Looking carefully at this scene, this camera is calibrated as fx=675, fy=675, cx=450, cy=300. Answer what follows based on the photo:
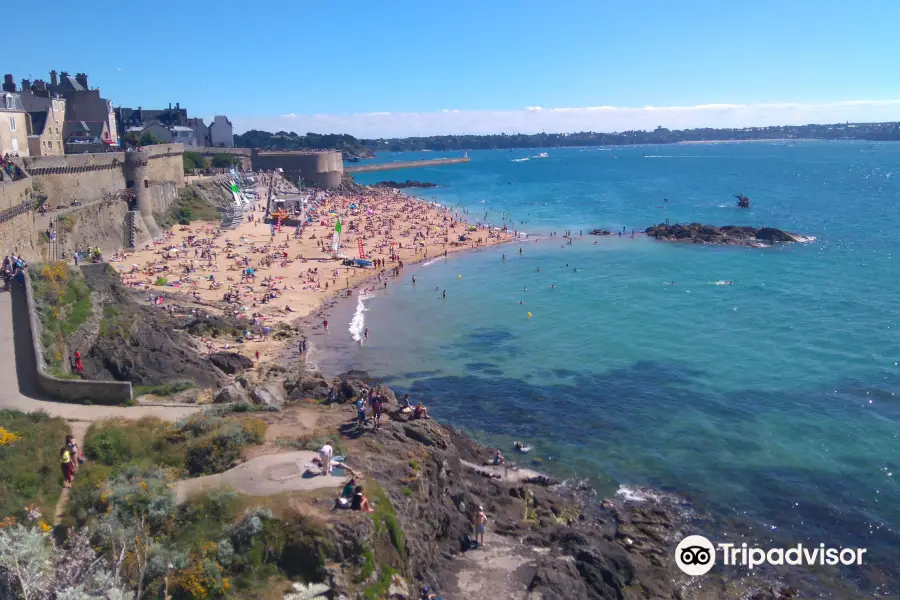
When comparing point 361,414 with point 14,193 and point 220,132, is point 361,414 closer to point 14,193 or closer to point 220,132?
point 14,193

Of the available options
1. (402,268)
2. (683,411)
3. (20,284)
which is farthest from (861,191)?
(20,284)

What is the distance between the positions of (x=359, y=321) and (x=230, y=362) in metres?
9.82

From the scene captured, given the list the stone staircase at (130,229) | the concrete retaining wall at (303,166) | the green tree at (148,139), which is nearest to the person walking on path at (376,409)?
the stone staircase at (130,229)

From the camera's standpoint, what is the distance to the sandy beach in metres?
36.3

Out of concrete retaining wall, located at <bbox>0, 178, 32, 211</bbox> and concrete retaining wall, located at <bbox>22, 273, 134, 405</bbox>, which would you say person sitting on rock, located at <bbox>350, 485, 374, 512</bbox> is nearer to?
concrete retaining wall, located at <bbox>22, 273, 134, 405</bbox>

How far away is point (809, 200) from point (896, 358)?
6668cm

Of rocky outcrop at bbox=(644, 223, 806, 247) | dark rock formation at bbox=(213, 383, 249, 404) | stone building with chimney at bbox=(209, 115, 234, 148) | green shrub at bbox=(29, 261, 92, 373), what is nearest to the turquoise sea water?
rocky outcrop at bbox=(644, 223, 806, 247)

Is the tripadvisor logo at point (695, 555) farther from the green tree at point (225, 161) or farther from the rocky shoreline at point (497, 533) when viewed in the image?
the green tree at point (225, 161)

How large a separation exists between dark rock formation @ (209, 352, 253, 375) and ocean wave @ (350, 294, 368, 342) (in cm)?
652

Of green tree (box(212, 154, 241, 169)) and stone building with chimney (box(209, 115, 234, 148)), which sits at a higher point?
stone building with chimney (box(209, 115, 234, 148))

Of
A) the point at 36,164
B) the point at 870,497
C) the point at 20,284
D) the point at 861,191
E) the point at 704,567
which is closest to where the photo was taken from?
the point at 704,567

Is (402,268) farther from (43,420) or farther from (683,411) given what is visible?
(43,420)

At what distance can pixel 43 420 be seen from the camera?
14688 millimetres

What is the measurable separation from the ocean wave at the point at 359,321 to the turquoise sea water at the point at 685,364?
14.5 inches
